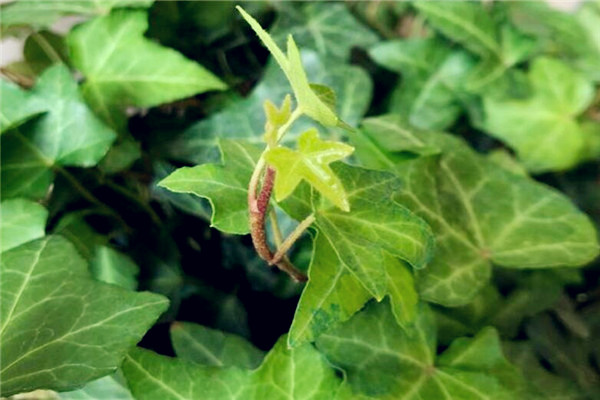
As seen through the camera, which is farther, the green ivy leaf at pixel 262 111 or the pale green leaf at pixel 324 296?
the green ivy leaf at pixel 262 111

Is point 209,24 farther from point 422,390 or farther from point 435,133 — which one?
point 422,390

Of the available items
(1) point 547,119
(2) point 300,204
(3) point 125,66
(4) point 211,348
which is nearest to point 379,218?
(2) point 300,204

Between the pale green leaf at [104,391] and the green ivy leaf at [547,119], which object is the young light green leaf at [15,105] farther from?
the green ivy leaf at [547,119]

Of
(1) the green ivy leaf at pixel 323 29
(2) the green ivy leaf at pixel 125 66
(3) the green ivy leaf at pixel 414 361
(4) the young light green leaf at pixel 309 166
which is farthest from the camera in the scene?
(1) the green ivy leaf at pixel 323 29

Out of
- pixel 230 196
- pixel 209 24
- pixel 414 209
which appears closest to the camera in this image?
pixel 230 196

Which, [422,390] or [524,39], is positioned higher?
[524,39]

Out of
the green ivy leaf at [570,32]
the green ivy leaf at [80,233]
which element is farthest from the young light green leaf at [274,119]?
the green ivy leaf at [570,32]

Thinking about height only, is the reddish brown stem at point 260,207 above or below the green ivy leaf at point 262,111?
above

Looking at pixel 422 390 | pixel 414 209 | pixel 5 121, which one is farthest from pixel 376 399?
pixel 5 121
